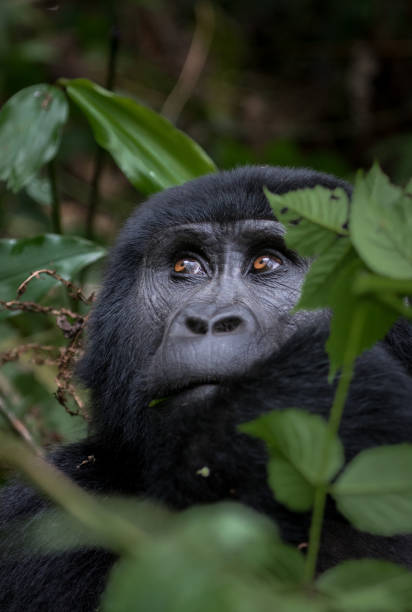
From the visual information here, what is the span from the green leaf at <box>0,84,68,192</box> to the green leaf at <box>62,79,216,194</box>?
0.12 meters

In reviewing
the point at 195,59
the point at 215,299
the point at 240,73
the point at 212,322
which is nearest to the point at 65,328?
the point at 215,299

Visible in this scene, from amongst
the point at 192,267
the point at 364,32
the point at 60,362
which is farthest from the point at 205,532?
the point at 364,32

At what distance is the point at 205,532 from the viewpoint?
0.80 m

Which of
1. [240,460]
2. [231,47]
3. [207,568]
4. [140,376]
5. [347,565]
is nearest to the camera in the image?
[207,568]

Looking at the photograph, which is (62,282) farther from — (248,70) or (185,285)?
(248,70)

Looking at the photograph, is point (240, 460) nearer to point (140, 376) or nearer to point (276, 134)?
point (140, 376)

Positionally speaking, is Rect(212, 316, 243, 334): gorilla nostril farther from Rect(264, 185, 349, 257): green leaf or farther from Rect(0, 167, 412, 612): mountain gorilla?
Rect(264, 185, 349, 257): green leaf

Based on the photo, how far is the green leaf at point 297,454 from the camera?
3.26ft

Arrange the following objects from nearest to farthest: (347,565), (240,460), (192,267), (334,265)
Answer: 1. (347,565)
2. (334,265)
3. (240,460)
4. (192,267)

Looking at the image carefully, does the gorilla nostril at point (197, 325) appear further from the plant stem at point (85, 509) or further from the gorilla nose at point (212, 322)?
the plant stem at point (85, 509)

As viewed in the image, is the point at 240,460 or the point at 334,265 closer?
the point at 334,265

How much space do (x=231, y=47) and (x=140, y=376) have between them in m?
6.34

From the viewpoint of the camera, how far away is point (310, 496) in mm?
1051

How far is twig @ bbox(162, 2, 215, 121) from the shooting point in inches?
259
